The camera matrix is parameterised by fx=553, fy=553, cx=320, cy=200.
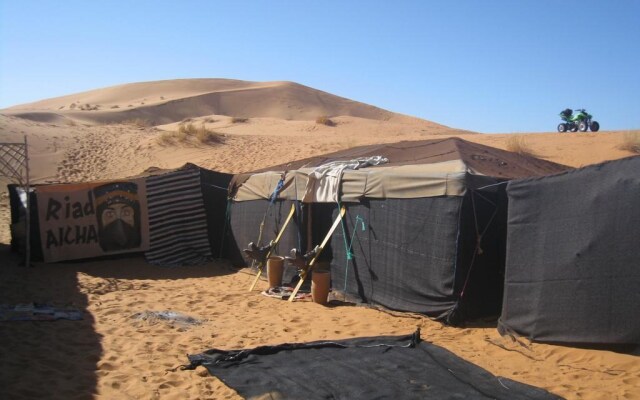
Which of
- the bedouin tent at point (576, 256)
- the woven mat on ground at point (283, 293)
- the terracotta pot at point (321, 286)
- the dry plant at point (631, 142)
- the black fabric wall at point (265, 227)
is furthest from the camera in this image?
the dry plant at point (631, 142)

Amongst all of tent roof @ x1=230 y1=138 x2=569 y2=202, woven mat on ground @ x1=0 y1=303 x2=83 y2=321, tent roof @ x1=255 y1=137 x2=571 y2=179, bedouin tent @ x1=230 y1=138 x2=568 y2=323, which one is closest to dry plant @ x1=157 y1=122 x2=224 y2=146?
tent roof @ x1=230 y1=138 x2=569 y2=202

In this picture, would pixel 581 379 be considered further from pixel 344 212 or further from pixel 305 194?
pixel 305 194

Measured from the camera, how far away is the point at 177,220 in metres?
12.0

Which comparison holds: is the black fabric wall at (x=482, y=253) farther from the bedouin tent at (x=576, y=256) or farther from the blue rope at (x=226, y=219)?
the blue rope at (x=226, y=219)

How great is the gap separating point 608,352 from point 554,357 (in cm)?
49

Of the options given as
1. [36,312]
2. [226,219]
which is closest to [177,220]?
[226,219]

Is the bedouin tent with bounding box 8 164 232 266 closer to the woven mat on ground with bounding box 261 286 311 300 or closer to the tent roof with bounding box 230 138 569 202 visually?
the tent roof with bounding box 230 138 569 202

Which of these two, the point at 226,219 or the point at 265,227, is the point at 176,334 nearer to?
the point at 265,227

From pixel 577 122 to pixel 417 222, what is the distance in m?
18.2

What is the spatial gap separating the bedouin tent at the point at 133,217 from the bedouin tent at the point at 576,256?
7.68 metres

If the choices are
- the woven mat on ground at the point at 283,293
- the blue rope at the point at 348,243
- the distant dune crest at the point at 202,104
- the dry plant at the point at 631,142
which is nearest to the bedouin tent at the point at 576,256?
the blue rope at the point at 348,243

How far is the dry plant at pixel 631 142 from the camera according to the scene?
17.9m

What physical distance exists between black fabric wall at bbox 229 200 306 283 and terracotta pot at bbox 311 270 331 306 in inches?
57.9

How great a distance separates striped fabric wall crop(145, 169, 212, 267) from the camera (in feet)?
38.6
